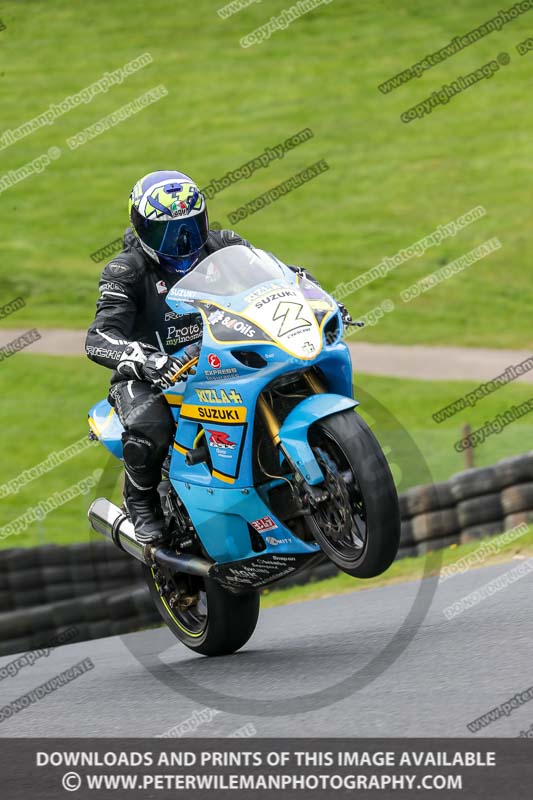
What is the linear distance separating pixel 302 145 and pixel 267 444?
87.6 feet

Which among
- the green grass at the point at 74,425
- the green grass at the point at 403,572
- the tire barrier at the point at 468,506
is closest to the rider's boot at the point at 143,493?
the green grass at the point at 403,572

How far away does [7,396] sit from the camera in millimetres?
19344

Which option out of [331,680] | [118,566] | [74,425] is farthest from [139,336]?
[74,425]

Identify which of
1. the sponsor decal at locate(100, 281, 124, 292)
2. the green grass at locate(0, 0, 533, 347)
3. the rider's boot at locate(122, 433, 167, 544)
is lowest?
the green grass at locate(0, 0, 533, 347)

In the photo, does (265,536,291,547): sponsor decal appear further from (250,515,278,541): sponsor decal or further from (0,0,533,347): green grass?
(0,0,533,347): green grass

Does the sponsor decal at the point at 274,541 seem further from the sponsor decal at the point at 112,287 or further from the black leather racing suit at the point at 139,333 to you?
the sponsor decal at the point at 112,287

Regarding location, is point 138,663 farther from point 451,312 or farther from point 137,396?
point 451,312

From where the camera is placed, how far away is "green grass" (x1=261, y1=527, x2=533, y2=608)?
354 inches

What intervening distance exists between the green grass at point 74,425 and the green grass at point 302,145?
126 inches

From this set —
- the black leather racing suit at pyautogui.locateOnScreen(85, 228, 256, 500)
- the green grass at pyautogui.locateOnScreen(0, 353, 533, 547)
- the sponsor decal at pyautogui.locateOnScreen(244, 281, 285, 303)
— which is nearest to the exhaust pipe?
the black leather racing suit at pyautogui.locateOnScreen(85, 228, 256, 500)

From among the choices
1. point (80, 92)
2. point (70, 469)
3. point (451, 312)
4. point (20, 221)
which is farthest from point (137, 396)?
point (80, 92)

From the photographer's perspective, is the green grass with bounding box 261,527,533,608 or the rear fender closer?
the rear fender

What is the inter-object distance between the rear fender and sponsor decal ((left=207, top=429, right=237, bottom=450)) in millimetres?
428

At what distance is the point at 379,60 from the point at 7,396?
20.0m
